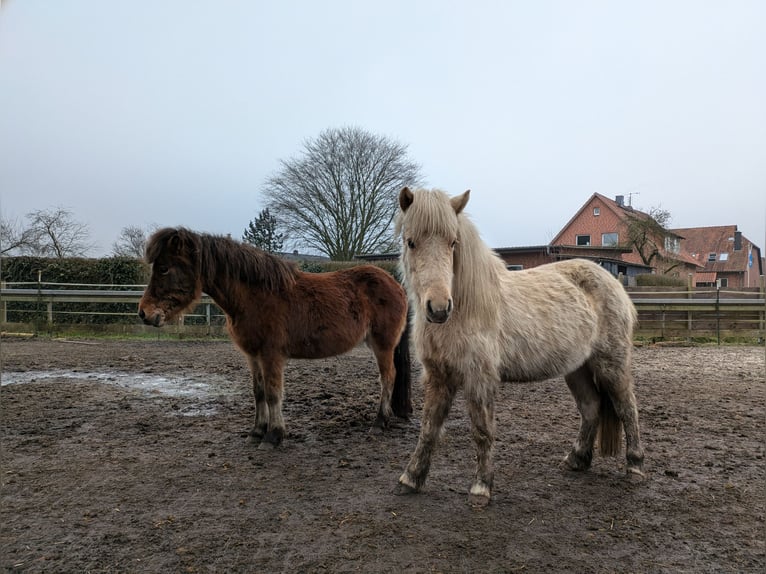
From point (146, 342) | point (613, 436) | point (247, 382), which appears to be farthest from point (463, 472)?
point (146, 342)

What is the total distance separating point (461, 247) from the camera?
293 cm

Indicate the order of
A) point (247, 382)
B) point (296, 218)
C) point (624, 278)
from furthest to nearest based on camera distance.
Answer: point (296, 218), point (624, 278), point (247, 382)

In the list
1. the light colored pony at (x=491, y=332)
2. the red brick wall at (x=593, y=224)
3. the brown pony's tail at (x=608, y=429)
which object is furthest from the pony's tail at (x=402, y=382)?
the red brick wall at (x=593, y=224)

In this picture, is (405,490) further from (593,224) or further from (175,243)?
(593,224)

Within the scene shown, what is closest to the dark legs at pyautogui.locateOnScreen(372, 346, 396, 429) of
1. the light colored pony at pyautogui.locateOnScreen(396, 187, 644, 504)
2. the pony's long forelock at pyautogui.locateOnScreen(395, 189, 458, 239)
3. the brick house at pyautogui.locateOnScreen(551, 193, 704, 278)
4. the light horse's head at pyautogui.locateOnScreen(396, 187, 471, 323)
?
the light colored pony at pyautogui.locateOnScreen(396, 187, 644, 504)

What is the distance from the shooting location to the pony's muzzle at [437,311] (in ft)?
8.14

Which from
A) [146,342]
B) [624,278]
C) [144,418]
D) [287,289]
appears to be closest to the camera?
[287,289]

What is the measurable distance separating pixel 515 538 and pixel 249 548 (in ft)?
4.77

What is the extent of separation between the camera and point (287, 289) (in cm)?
447

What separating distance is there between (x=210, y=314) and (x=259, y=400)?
9.32 metres

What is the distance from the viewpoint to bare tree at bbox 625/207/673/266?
2322 centimetres

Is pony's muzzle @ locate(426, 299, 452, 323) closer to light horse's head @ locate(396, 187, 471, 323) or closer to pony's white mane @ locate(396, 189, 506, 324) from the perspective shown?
light horse's head @ locate(396, 187, 471, 323)

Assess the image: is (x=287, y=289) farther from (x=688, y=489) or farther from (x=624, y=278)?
(x=624, y=278)

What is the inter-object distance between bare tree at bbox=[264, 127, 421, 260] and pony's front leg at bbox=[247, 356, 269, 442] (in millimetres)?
17309
